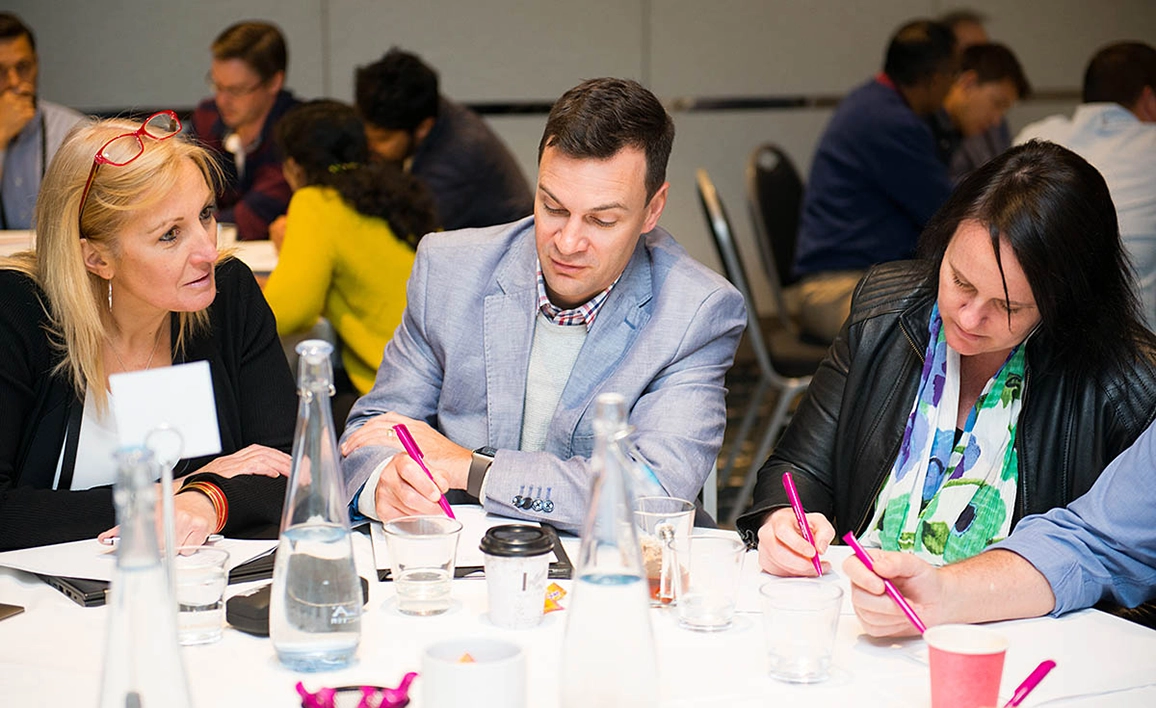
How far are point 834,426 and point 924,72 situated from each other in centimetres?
335

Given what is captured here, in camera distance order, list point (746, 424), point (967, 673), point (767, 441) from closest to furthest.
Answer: point (967, 673), point (767, 441), point (746, 424)

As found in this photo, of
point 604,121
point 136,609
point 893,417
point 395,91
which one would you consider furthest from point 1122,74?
point 136,609

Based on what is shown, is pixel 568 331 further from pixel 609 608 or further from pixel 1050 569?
pixel 609 608

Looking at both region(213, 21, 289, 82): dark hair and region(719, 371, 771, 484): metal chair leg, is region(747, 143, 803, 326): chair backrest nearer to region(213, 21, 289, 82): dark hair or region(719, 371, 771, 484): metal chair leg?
region(719, 371, 771, 484): metal chair leg

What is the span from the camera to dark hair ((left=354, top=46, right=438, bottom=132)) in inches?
173

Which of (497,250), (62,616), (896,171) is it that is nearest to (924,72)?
(896,171)

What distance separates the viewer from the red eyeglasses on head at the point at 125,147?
2029 mm

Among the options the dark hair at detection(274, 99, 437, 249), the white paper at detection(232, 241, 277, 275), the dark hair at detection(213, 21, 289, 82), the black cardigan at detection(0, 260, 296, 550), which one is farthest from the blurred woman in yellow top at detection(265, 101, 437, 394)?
the dark hair at detection(213, 21, 289, 82)

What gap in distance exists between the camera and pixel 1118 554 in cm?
159

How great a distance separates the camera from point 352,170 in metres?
3.63

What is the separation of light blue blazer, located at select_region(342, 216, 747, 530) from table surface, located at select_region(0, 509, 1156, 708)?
55cm

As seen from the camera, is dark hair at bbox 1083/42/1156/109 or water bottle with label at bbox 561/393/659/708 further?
dark hair at bbox 1083/42/1156/109

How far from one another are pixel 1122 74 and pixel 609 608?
149 inches

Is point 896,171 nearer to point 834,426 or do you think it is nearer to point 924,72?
point 924,72
